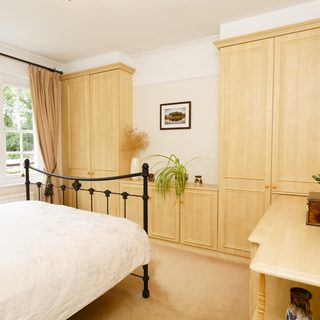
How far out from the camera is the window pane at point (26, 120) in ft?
12.0

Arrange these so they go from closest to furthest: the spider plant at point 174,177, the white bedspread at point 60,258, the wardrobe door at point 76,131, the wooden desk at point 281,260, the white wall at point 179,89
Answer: the wooden desk at point 281,260 → the white bedspread at point 60,258 → the spider plant at point 174,177 → the white wall at point 179,89 → the wardrobe door at point 76,131

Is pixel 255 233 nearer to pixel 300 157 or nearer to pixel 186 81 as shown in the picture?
pixel 300 157

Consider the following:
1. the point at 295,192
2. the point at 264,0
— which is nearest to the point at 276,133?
the point at 295,192

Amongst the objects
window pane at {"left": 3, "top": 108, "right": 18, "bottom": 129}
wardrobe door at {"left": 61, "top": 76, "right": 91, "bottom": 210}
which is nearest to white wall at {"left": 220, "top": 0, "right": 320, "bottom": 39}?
wardrobe door at {"left": 61, "top": 76, "right": 91, "bottom": 210}

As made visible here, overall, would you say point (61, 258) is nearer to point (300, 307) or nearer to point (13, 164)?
point (300, 307)

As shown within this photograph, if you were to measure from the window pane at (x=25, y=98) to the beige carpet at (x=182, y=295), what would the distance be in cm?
292

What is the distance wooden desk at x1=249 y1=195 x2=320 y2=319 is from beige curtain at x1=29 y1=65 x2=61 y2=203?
3.25 m

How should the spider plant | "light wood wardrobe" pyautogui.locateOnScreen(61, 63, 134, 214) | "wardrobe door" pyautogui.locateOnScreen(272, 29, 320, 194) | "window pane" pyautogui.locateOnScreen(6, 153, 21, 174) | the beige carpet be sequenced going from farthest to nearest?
"light wood wardrobe" pyautogui.locateOnScreen(61, 63, 134, 214)
"window pane" pyautogui.locateOnScreen(6, 153, 21, 174)
the spider plant
"wardrobe door" pyautogui.locateOnScreen(272, 29, 320, 194)
the beige carpet

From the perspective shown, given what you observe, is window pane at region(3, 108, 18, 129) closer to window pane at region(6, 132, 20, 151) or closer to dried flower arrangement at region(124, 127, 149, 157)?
window pane at region(6, 132, 20, 151)

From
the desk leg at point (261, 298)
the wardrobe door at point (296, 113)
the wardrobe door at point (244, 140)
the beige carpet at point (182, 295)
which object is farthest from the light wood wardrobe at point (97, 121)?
the desk leg at point (261, 298)

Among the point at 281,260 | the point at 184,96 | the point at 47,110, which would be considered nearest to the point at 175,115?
the point at 184,96

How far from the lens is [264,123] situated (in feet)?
8.46

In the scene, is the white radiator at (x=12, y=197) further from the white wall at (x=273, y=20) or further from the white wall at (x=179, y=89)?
the white wall at (x=273, y=20)

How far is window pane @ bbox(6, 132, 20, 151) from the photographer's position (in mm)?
3488
